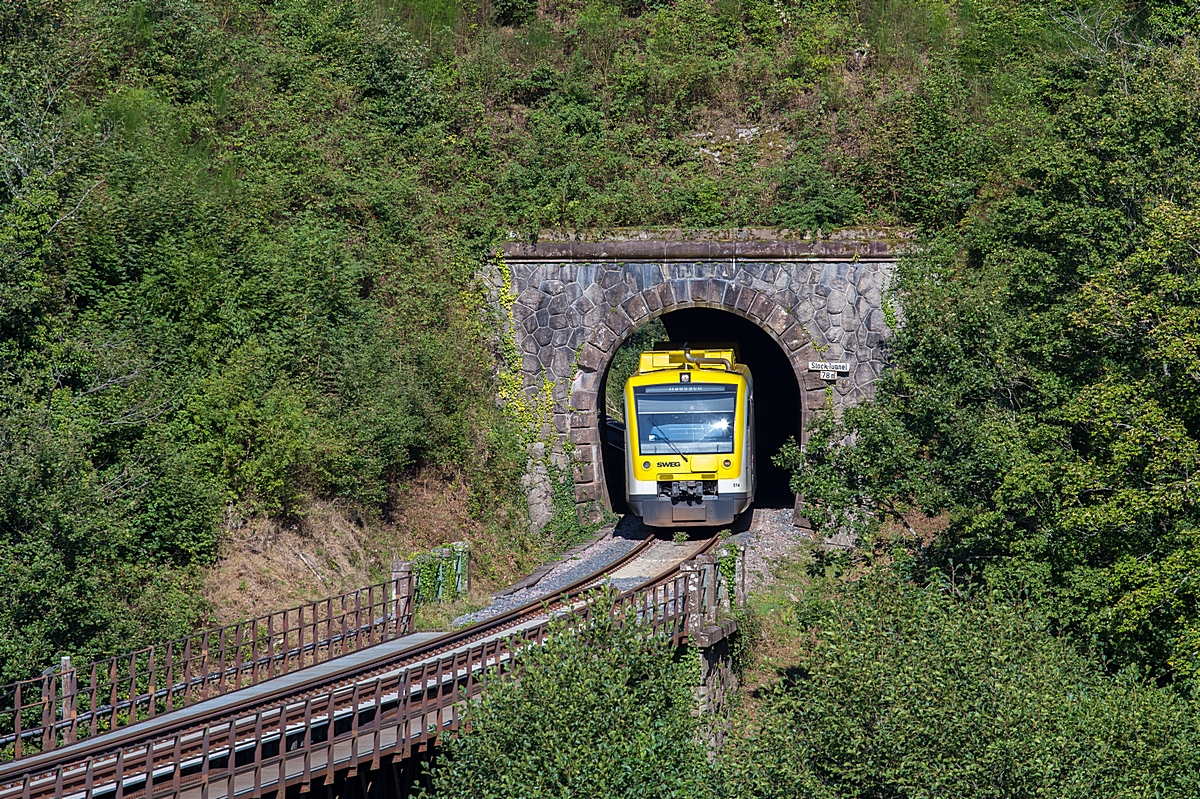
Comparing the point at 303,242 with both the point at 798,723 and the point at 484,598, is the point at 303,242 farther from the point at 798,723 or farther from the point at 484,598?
the point at 798,723

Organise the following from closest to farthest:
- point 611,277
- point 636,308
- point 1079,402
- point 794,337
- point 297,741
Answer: point 297,741 < point 1079,402 < point 794,337 < point 636,308 < point 611,277

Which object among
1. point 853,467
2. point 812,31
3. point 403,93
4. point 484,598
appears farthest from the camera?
point 812,31

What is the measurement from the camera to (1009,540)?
52.2 ft

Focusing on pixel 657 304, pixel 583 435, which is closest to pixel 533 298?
pixel 657 304

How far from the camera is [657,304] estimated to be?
24.0 meters

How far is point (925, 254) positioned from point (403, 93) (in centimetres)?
1200

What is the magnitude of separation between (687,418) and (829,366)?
13.6 feet

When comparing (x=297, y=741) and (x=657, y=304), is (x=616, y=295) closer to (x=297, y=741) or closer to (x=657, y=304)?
(x=657, y=304)

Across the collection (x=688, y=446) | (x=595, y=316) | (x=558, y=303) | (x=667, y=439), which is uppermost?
(x=558, y=303)

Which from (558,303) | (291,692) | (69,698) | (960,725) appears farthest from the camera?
(558,303)

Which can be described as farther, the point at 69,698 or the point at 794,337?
the point at 794,337

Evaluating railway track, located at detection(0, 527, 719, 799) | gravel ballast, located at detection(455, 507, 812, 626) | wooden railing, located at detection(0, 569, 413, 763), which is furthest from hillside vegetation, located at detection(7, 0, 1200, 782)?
railway track, located at detection(0, 527, 719, 799)

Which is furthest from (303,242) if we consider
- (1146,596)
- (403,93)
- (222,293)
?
(1146,596)

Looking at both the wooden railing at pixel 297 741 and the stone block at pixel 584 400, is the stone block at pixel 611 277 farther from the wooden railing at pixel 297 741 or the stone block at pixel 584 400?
the wooden railing at pixel 297 741
